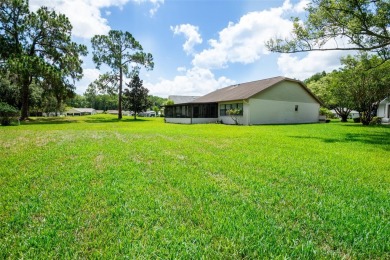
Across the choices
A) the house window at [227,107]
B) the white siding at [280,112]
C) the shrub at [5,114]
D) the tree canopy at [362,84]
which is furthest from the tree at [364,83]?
the shrub at [5,114]

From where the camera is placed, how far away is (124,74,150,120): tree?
4188 centimetres

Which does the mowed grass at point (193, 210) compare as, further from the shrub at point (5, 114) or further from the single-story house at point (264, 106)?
the single-story house at point (264, 106)

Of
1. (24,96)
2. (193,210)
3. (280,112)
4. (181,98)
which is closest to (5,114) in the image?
(24,96)

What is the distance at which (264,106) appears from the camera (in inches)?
1030

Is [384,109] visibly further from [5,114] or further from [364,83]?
[5,114]

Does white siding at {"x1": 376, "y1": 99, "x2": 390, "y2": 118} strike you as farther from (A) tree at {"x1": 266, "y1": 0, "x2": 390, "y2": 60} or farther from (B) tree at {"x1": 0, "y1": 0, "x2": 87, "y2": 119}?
(B) tree at {"x1": 0, "y1": 0, "x2": 87, "y2": 119}

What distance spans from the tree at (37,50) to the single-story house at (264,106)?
16910mm

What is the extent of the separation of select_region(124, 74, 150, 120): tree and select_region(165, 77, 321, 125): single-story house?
11.6 metres

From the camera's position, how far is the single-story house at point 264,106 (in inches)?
1005

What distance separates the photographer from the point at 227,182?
448 cm

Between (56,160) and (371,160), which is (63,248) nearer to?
(56,160)

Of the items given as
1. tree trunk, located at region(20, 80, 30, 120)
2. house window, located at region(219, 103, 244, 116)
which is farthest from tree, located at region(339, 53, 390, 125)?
tree trunk, located at region(20, 80, 30, 120)

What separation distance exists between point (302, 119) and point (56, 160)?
1205 inches

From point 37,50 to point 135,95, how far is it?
1629 cm
